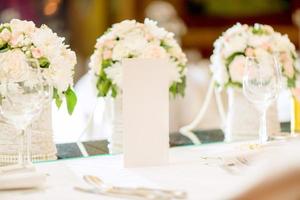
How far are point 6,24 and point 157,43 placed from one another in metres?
0.44

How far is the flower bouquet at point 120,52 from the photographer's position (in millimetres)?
1718

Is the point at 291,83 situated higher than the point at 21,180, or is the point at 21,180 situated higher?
the point at 291,83

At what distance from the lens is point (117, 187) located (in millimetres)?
1153

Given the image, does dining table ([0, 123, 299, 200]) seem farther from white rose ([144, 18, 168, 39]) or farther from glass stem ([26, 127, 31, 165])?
white rose ([144, 18, 168, 39])

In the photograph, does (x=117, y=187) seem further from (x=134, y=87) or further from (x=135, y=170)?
(x=134, y=87)

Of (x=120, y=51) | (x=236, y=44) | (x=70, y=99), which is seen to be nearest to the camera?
(x=70, y=99)

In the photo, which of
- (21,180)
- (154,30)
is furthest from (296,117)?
(21,180)

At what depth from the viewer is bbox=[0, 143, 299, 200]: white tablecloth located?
1.13m

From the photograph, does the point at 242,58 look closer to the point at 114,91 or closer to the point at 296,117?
the point at 296,117

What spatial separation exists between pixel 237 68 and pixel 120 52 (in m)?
0.41

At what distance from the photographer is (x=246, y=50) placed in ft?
6.30

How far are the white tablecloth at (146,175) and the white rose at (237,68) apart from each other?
0.36 metres

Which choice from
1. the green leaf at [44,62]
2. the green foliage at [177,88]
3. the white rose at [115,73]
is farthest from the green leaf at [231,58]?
the green leaf at [44,62]

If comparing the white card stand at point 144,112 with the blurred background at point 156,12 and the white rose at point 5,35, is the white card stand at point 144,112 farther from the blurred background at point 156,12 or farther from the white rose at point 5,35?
the blurred background at point 156,12
